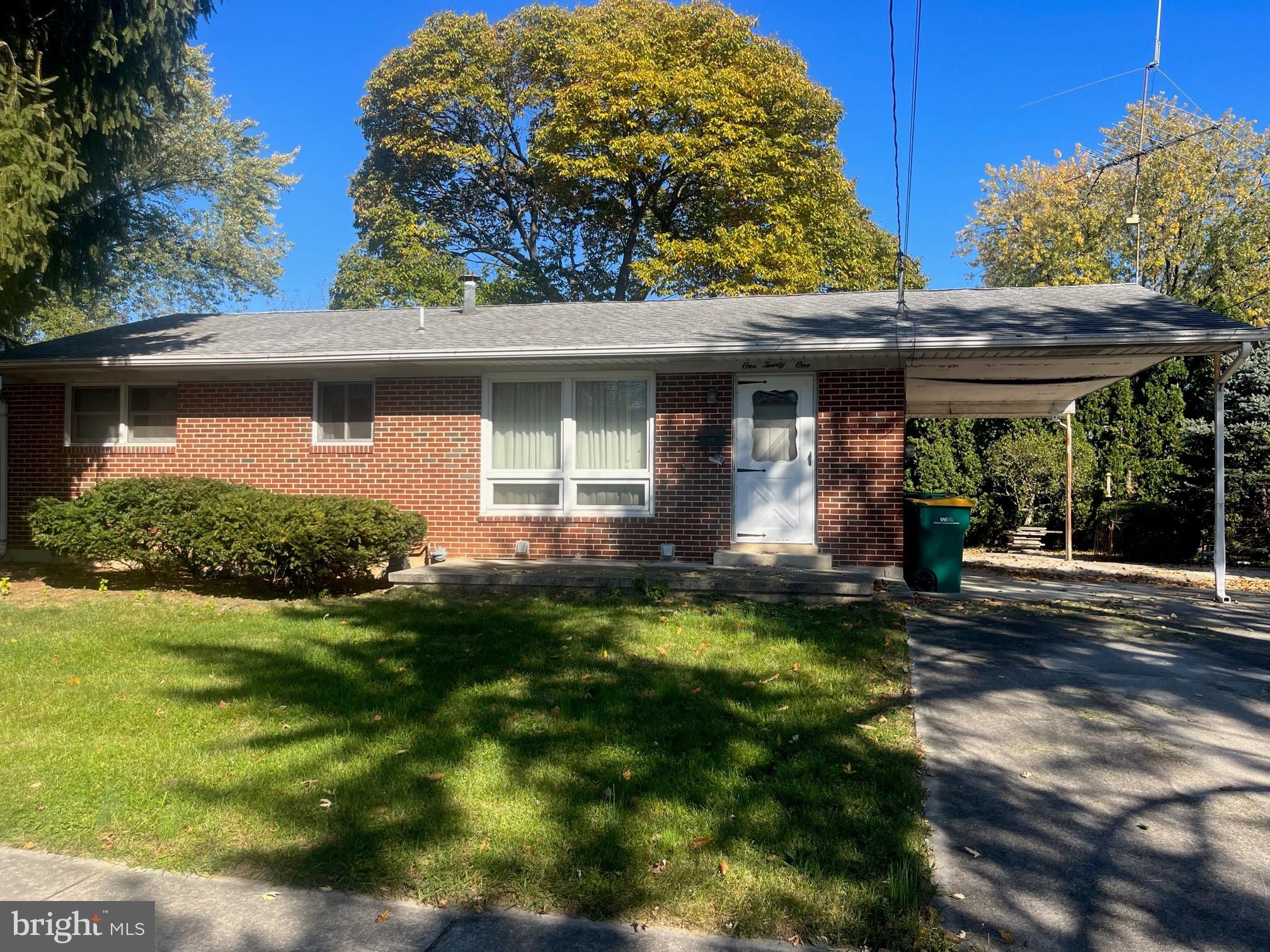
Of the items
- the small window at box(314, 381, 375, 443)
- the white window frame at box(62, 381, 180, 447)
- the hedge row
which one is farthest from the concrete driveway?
the white window frame at box(62, 381, 180, 447)

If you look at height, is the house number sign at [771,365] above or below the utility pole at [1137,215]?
below

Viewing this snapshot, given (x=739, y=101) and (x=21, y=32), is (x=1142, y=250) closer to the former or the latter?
(x=739, y=101)

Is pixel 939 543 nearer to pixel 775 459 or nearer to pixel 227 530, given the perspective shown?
pixel 775 459

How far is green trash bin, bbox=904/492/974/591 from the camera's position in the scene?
10.4 m

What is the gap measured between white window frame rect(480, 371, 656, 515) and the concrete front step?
1.05m

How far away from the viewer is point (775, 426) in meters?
10.7

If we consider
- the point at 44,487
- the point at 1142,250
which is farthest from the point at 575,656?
the point at 1142,250

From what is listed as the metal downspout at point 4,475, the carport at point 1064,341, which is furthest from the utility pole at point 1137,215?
the metal downspout at point 4,475

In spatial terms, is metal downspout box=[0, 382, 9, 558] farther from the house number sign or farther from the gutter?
the house number sign

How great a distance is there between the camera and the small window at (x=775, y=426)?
1064 centimetres

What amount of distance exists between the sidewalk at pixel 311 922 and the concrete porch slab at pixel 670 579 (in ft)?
19.5

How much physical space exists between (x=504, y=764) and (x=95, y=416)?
34.6 feet

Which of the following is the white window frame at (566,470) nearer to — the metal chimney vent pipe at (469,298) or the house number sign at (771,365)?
the house number sign at (771,365)

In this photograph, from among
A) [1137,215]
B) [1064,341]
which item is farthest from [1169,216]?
[1064,341]
